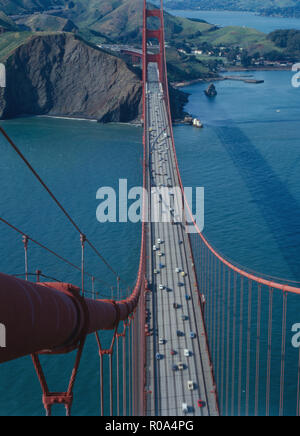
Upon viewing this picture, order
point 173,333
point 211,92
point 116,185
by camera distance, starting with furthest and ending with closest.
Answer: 1. point 211,92
2. point 116,185
3. point 173,333

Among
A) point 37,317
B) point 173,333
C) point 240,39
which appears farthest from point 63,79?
point 240,39

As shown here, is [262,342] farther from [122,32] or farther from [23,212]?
[122,32]

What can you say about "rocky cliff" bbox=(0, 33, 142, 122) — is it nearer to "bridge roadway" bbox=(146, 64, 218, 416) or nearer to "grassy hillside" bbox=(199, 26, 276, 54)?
"bridge roadway" bbox=(146, 64, 218, 416)

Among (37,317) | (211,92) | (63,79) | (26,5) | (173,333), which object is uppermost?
(26,5)

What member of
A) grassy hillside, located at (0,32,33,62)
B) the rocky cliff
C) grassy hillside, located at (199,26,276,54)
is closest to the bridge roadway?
the rocky cliff

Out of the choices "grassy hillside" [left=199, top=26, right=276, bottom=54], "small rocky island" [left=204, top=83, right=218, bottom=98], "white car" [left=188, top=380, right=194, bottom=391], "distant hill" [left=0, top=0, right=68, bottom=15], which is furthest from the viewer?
"distant hill" [left=0, top=0, right=68, bottom=15]

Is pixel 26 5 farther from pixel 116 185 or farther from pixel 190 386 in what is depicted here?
pixel 190 386

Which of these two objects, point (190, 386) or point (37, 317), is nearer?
point (37, 317)
